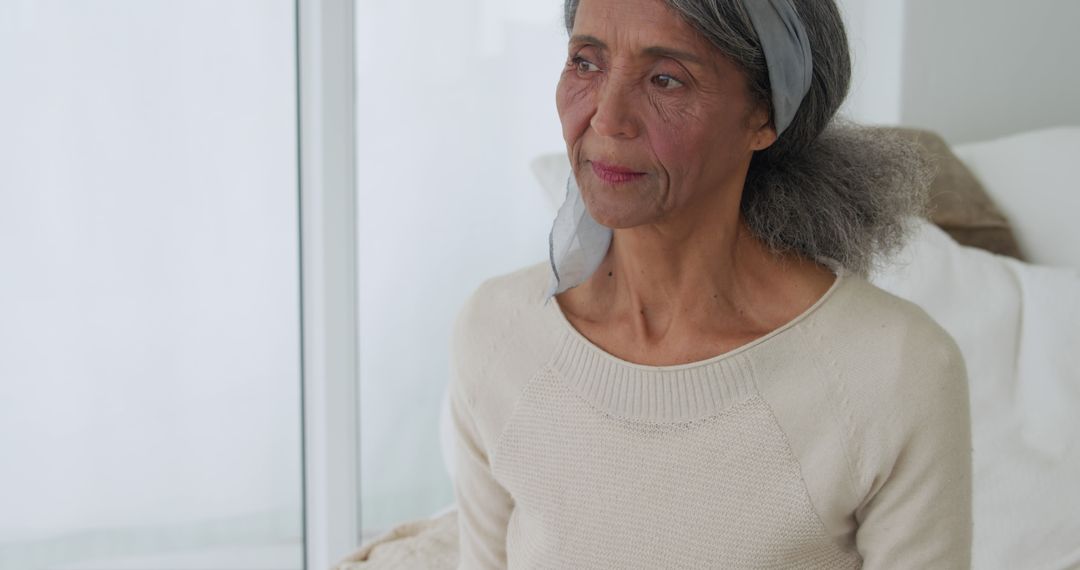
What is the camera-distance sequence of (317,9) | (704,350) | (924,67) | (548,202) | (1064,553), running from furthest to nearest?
1. (924,67)
2. (317,9)
3. (548,202)
4. (1064,553)
5. (704,350)

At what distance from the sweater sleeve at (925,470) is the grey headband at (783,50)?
0.29 meters

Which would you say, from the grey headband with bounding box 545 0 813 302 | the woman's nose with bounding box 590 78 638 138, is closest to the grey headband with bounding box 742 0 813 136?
the grey headband with bounding box 545 0 813 302

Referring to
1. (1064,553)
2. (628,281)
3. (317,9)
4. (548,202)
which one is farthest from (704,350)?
(317,9)

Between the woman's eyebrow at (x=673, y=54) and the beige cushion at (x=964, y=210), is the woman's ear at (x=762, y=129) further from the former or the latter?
the beige cushion at (x=964, y=210)

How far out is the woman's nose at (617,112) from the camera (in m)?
1.08

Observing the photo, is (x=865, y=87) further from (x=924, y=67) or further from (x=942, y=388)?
(x=942, y=388)

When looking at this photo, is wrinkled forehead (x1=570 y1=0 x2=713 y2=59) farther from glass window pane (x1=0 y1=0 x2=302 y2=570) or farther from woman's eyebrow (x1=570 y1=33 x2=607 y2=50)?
glass window pane (x1=0 y1=0 x2=302 y2=570)

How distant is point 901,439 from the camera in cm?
113

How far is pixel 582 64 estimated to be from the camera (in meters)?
1.14

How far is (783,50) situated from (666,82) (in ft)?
0.37

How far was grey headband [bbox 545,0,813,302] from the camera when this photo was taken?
1067 mm

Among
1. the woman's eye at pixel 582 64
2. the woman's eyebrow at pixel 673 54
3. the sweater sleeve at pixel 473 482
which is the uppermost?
the woman's eyebrow at pixel 673 54

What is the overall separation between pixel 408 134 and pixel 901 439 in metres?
1.64

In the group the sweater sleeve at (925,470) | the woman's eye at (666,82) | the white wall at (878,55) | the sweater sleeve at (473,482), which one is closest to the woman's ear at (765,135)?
the woman's eye at (666,82)
